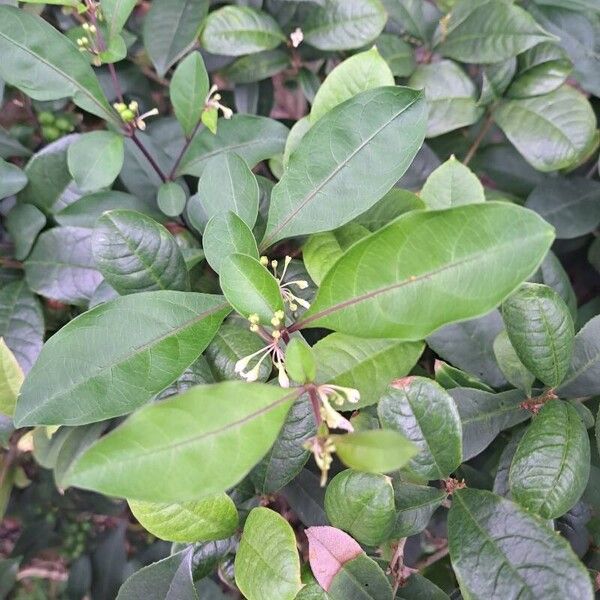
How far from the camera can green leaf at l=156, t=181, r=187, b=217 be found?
0.87 metres

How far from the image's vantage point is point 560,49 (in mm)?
972

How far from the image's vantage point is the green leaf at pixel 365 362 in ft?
2.36

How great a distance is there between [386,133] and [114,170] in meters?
0.38

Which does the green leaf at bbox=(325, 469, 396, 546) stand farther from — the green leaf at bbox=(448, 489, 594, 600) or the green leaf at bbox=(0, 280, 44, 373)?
the green leaf at bbox=(0, 280, 44, 373)

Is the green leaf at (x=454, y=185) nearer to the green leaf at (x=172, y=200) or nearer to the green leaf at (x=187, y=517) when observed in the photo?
the green leaf at (x=172, y=200)

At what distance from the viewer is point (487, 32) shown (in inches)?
37.9

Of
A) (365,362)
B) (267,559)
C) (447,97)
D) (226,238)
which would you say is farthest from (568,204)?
(267,559)

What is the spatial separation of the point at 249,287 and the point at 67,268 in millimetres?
394

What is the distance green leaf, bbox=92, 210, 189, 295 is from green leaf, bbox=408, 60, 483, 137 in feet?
1.60

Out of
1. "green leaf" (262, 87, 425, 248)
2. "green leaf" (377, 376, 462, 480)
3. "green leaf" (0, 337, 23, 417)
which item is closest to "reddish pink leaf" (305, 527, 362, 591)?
"green leaf" (377, 376, 462, 480)

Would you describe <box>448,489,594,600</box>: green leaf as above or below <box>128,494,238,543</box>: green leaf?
above

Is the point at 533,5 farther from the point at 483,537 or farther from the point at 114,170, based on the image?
the point at 483,537

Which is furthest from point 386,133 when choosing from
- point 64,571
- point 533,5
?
point 64,571

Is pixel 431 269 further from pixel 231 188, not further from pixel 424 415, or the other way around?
pixel 231 188
